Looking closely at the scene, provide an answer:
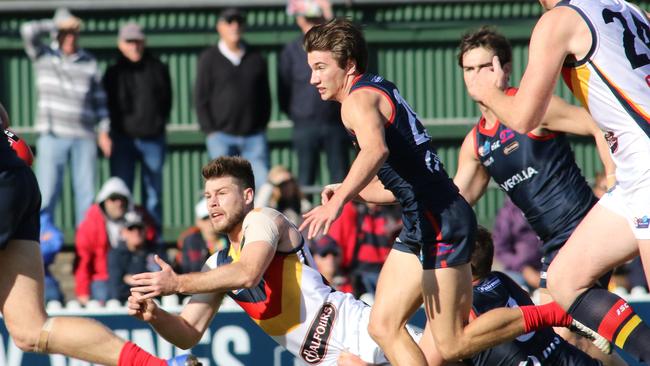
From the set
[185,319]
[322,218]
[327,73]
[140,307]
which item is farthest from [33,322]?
[327,73]

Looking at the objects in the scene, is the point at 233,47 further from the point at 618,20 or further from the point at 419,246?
the point at 618,20

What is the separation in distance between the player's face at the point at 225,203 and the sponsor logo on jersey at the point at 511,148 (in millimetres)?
1592

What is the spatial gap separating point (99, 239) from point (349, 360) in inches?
174

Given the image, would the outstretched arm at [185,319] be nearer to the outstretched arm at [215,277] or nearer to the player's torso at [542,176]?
the outstretched arm at [215,277]

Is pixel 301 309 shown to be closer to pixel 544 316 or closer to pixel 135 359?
pixel 135 359

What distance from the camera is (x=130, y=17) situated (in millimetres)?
12859

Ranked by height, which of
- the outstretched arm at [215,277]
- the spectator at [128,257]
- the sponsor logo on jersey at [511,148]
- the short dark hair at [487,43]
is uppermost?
the short dark hair at [487,43]

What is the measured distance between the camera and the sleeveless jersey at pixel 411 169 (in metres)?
6.10

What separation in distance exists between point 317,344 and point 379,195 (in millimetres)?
875

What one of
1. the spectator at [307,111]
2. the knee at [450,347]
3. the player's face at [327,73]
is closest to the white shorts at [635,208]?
the knee at [450,347]

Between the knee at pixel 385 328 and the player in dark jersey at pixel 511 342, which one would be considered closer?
the knee at pixel 385 328

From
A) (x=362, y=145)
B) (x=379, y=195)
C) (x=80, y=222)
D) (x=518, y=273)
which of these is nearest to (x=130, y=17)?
(x=80, y=222)

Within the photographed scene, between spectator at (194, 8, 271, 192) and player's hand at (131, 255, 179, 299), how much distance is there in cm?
537

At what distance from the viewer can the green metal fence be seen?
1278cm
